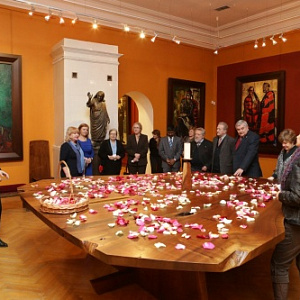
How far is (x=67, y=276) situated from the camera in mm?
3379

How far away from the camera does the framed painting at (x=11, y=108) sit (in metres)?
6.61

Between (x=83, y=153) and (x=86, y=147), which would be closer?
(x=83, y=153)

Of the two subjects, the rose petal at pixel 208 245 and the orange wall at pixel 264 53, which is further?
the orange wall at pixel 264 53

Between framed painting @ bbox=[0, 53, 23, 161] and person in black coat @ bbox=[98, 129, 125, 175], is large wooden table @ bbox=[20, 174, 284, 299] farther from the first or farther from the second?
framed painting @ bbox=[0, 53, 23, 161]

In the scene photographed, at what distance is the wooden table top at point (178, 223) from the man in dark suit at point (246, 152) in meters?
1.25

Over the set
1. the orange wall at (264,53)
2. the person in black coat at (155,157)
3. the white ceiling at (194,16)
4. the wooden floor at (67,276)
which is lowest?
the wooden floor at (67,276)

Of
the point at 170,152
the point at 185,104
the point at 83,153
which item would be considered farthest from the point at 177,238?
the point at 185,104

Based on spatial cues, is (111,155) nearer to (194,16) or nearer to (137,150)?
(137,150)

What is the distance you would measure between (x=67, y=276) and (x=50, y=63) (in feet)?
16.7

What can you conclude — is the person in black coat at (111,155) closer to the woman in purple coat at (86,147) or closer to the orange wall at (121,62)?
the woman in purple coat at (86,147)

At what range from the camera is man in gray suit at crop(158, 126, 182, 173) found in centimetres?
670

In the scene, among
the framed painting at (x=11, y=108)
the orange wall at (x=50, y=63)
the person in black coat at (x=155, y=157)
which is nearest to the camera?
the framed painting at (x=11, y=108)

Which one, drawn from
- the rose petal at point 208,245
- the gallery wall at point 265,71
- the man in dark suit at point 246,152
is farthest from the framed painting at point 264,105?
the rose petal at point 208,245

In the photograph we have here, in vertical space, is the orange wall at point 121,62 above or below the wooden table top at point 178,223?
above
